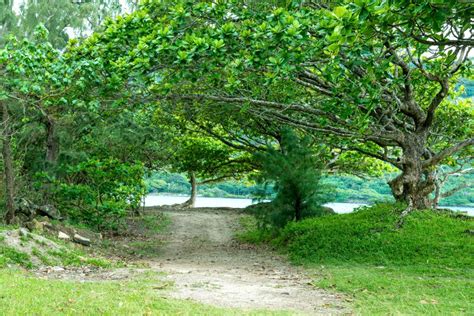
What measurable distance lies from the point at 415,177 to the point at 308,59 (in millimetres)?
5329

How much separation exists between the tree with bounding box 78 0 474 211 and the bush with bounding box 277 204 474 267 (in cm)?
86

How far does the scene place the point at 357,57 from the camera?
8.65 meters

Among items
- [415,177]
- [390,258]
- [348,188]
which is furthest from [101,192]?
[348,188]

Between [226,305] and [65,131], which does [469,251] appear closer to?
[226,305]

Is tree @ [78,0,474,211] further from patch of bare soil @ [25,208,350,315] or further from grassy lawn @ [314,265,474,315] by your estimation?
patch of bare soil @ [25,208,350,315]

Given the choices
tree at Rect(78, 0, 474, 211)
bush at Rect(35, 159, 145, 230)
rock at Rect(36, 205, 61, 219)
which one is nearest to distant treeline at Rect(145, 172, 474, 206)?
bush at Rect(35, 159, 145, 230)

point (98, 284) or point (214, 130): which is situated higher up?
point (214, 130)

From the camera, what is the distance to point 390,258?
36.6ft

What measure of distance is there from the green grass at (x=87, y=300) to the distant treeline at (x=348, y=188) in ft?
41.9

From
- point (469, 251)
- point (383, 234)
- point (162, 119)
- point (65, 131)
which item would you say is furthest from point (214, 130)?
point (469, 251)

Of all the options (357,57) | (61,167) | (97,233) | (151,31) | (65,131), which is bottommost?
(97,233)

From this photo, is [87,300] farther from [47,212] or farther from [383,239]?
[47,212]

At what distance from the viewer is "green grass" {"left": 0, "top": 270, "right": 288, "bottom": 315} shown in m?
Result: 5.87

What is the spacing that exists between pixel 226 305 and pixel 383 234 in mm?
6673
